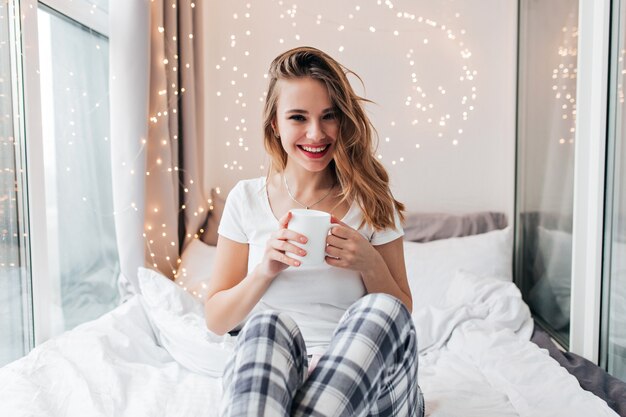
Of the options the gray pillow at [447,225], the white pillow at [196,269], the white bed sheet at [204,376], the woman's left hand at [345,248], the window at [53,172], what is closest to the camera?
the woman's left hand at [345,248]

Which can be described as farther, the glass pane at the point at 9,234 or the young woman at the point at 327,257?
the glass pane at the point at 9,234

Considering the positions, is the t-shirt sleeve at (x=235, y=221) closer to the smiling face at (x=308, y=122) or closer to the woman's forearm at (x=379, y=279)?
the smiling face at (x=308, y=122)

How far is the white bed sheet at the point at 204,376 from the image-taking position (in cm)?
107

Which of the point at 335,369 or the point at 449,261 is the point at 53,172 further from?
the point at 449,261

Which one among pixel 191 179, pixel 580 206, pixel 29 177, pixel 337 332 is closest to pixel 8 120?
pixel 29 177

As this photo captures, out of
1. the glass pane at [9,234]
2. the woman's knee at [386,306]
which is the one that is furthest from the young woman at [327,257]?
the glass pane at [9,234]

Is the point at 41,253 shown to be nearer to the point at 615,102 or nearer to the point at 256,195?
the point at 256,195

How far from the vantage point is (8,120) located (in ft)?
4.21

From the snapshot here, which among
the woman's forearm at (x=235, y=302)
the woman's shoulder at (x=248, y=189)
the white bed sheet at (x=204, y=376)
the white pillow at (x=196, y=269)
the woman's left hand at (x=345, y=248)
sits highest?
the woman's shoulder at (x=248, y=189)

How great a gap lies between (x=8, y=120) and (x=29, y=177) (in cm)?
15

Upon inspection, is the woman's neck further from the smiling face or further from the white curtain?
the white curtain

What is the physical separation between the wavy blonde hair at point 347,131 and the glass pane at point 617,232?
538mm

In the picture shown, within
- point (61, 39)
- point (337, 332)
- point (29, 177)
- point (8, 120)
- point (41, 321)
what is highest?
point (61, 39)

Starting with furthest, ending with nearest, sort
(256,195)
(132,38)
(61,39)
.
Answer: (132,38), (61,39), (256,195)
